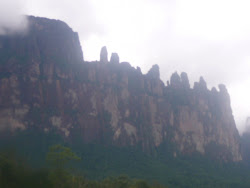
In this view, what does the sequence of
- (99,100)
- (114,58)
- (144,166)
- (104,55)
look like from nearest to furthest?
1. (144,166)
2. (99,100)
3. (114,58)
4. (104,55)

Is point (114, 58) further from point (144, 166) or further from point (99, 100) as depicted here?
point (144, 166)

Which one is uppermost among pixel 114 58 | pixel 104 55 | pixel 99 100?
pixel 104 55

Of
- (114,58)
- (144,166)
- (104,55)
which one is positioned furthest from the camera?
(104,55)

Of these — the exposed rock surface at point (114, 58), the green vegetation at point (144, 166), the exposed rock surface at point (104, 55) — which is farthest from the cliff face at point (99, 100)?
the green vegetation at point (144, 166)

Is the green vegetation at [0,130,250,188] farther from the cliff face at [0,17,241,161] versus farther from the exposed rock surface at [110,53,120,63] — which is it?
the exposed rock surface at [110,53,120,63]

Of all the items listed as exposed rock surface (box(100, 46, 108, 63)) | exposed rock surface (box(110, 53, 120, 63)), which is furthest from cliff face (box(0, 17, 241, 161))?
exposed rock surface (box(110, 53, 120, 63))

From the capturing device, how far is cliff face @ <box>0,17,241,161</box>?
10519 centimetres

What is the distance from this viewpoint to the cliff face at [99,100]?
10519 centimetres

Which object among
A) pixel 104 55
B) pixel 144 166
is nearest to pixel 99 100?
pixel 104 55

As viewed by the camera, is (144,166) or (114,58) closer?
(144,166)

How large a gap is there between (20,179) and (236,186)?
7732 centimetres

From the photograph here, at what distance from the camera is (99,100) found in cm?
11962

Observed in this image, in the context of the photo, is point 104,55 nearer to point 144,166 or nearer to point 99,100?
point 99,100

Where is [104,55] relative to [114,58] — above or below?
above
